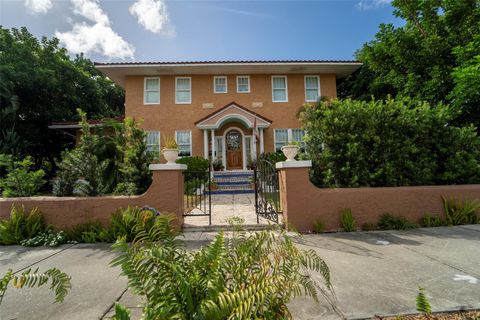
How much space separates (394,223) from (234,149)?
10109 mm

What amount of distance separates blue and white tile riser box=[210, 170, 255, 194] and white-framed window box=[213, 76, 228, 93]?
220 inches

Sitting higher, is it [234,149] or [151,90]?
[151,90]

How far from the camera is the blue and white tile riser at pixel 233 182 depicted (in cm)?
1064

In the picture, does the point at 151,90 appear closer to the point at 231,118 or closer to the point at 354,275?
the point at 231,118

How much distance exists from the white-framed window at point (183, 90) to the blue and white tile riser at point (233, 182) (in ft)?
17.5

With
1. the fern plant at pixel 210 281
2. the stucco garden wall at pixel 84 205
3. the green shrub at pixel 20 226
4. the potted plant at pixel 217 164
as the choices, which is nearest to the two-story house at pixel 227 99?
the potted plant at pixel 217 164

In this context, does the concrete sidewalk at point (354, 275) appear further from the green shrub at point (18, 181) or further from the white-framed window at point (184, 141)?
the white-framed window at point (184, 141)

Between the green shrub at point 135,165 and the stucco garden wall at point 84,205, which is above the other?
the green shrub at point 135,165

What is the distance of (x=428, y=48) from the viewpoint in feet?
27.9

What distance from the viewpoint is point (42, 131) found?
15.7m

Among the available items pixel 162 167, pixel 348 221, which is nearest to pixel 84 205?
pixel 162 167

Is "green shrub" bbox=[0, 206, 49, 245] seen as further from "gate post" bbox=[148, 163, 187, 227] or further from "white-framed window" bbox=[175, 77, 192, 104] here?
"white-framed window" bbox=[175, 77, 192, 104]

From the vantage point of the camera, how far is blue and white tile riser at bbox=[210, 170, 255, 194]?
419 inches

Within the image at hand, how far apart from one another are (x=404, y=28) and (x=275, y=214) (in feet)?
33.1
